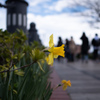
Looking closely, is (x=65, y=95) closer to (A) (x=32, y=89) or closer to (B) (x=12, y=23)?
(A) (x=32, y=89)

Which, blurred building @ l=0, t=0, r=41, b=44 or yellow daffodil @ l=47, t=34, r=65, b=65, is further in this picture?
blurred building @ l=0, t=0, r=41, b=44

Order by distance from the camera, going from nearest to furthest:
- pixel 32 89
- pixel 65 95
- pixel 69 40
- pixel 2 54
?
pixel 32 89 < pixel 2 54 < pixel 65 95 < pixel 69 40

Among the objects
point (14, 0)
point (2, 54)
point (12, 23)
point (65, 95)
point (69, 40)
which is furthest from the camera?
point (69, 40)

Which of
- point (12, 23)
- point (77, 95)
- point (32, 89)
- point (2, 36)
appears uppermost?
point (12, 23)

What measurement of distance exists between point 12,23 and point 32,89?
2806 millimetres

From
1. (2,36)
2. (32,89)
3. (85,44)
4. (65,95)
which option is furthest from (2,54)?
(85,44)

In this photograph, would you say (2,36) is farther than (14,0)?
No

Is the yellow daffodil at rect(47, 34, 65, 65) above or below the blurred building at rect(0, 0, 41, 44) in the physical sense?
below

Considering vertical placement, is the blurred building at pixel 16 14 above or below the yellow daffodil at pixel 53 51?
above

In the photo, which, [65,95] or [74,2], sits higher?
[74,2]

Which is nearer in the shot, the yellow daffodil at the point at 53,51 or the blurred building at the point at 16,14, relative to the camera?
the yellow daffodil at the point at 53,51

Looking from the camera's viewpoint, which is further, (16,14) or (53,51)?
(16,14)

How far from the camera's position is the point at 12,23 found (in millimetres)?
3586

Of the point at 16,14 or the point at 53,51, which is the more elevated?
the point at 16,14
